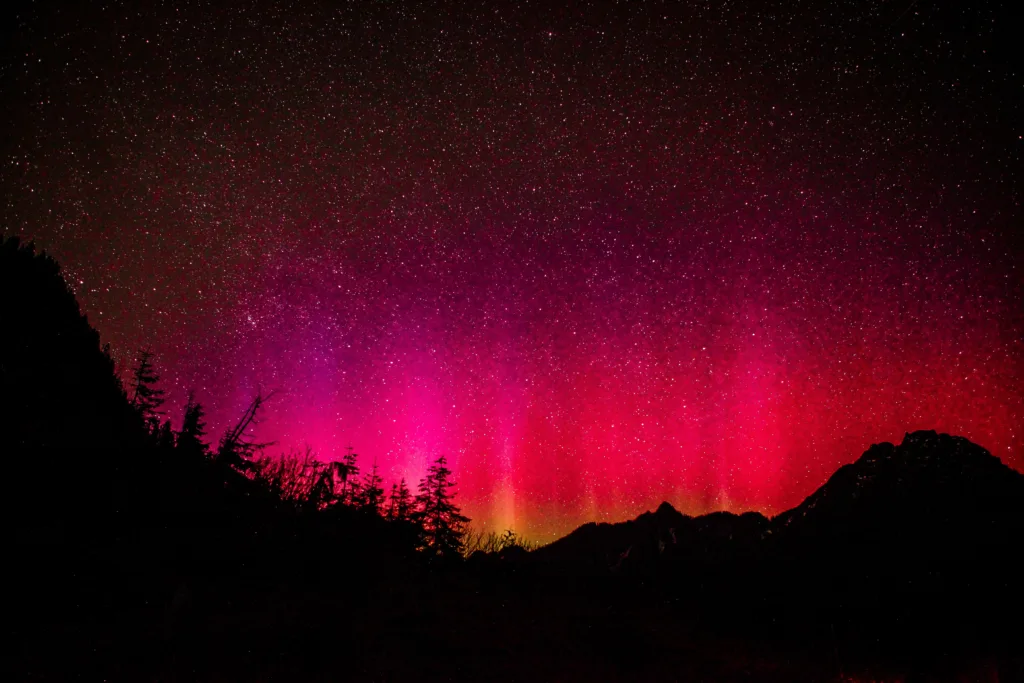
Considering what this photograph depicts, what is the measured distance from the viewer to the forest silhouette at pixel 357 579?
576 cm

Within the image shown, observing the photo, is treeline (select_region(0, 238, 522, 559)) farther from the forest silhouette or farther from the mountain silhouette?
the mountain silhouette

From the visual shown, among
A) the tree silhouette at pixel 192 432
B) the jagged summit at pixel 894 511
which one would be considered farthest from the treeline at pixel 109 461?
the jagged summit at pixel 894 511

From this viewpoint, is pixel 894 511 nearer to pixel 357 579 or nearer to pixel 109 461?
pixel 357 579

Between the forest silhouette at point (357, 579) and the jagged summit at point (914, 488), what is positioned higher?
the jagged summit at point (914, 488)

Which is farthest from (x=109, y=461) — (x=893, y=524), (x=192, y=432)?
(x=893, y=524)

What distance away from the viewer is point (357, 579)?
816cm

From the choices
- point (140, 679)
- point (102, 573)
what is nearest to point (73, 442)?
point (102, 573)

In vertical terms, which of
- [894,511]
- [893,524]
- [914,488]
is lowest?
[893,524]

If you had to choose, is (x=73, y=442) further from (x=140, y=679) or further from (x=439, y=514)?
(x=439, y=514)

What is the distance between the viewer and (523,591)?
933 cm

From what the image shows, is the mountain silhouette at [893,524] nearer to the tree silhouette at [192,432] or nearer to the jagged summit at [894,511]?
the jagged summit at [894,511]

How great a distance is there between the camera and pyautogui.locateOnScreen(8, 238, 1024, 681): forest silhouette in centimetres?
576

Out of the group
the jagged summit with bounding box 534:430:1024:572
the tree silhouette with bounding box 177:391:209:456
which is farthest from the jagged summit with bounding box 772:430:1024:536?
the tree silhouette with bounding box 177:391:209:456

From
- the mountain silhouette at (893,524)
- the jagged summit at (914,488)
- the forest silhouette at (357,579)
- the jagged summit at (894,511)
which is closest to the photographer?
the forest silhouette at (357,579)
